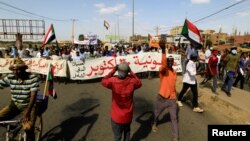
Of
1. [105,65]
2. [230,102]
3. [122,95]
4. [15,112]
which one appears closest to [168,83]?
[122,95]

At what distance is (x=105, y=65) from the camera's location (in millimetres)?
13922

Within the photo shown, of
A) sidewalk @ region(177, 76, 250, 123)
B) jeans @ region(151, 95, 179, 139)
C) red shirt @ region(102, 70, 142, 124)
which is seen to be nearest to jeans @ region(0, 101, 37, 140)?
red shirt @ region(102, 70, 142, 124)

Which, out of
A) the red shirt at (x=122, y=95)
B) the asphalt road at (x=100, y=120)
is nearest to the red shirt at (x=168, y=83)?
the asphalt road at (x=100, y=120)

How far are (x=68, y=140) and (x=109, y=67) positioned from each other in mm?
8447

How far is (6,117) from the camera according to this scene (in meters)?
4.83

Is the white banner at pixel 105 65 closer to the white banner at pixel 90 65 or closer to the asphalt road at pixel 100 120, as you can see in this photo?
the white banner at pixel 90 65

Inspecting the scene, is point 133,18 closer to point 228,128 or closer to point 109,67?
point 109,67

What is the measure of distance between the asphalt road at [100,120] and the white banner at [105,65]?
3.04m

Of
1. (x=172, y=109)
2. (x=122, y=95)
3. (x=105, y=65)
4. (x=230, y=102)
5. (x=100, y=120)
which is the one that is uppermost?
(x=105, y=65)

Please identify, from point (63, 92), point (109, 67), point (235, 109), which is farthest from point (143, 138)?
point (109, 67)

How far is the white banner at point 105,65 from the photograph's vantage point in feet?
44.4

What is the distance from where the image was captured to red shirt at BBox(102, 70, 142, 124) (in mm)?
4329

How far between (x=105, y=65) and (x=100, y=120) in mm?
7081

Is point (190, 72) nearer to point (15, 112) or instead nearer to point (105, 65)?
point (15, 112)
